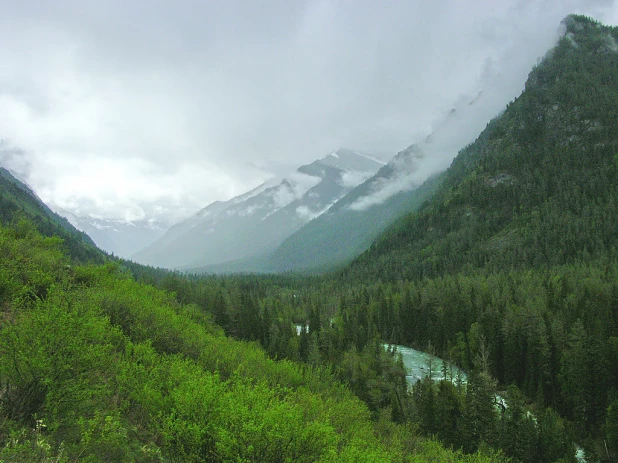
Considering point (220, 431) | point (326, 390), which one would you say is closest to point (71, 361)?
point (220, 431)

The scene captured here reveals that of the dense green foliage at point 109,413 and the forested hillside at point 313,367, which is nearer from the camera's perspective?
the dense green foliage at point 109,413

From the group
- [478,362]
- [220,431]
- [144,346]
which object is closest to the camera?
[220,431]

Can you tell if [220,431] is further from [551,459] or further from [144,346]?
[551,459]

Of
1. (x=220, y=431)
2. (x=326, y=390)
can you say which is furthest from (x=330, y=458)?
(x=326, y=390)

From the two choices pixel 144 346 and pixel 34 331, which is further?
pixel 144 346

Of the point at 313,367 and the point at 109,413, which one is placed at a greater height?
the point at 109,413

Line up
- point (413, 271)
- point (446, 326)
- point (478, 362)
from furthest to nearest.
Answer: point (413, 271) → point (446, 326) → point (478, 362)

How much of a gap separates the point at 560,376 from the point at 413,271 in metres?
130

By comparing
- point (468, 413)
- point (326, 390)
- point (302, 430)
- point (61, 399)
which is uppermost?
point (61, 399)

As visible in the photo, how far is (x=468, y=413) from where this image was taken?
5234cm

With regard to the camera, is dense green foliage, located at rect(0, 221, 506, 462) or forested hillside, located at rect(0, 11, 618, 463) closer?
dense green foliage, located at rect(0, 221, 506, 462)

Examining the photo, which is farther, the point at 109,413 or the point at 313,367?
the point at 313,367

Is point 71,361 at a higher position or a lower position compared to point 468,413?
higher

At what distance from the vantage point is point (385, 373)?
69500 millimetres
